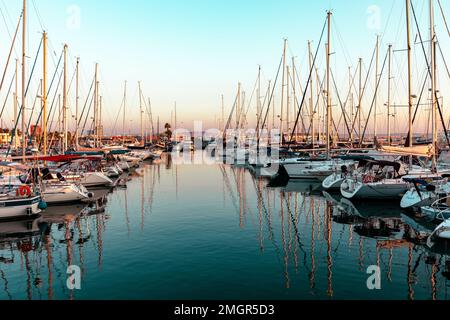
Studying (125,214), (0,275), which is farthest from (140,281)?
(125,214)

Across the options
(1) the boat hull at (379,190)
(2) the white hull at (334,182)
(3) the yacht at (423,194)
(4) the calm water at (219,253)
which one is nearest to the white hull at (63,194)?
(4) the calm water at (219,253)

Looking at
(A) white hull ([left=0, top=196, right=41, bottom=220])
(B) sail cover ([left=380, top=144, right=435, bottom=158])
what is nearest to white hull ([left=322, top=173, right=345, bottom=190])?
(B) sail cover ([left=380, top=144, right=435, bottom=158])

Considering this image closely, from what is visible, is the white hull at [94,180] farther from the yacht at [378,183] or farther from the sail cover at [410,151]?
the sail cover at [410,151]

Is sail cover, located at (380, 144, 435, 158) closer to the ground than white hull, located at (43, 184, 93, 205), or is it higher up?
higher up

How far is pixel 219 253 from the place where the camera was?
51.5 feet

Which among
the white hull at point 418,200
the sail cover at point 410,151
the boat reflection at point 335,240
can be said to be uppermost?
the sail cover at point 410,151

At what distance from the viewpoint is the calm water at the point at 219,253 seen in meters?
11.8

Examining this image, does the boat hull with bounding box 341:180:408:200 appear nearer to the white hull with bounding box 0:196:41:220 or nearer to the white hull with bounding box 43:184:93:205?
the white hull with bounding box 43:184:93:205

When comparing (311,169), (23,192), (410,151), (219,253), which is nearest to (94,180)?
(23,192)

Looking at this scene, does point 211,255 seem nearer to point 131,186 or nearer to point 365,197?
point 365,197

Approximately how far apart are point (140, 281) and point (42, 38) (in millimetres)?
27705

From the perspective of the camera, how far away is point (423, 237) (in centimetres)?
1758

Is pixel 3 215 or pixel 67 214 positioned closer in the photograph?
pixel 3 215

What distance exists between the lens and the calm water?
11.8 metres
